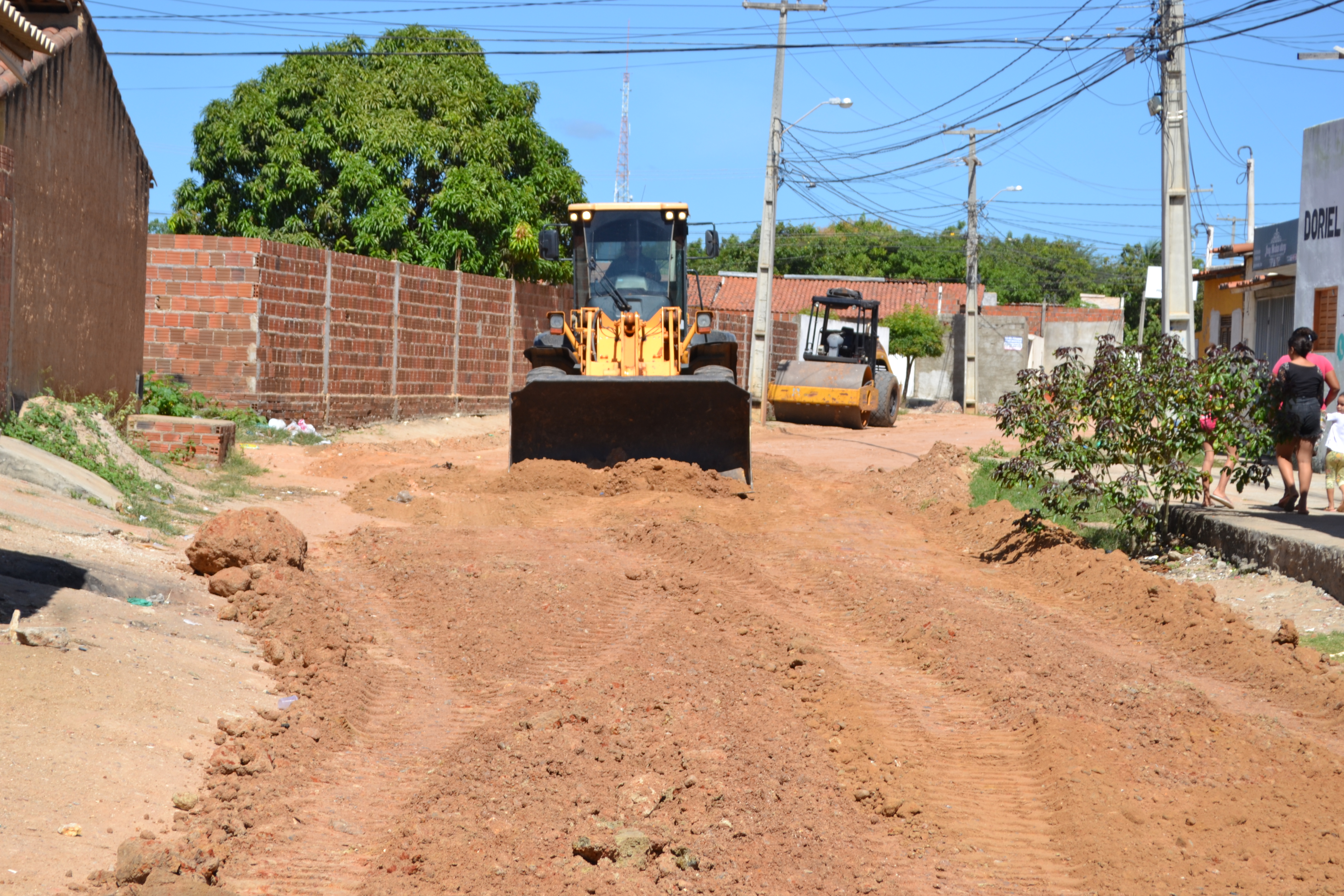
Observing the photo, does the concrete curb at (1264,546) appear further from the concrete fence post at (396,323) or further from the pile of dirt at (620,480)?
Result: the concrete fence post at (396,323)

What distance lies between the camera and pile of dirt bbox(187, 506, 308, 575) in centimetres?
806

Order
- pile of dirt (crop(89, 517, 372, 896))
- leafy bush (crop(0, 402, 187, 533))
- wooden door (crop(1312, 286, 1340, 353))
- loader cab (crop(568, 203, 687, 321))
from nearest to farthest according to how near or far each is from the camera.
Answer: pile of dirt (crop(89, 517, 372, 896)) → leafy bush (crop(0, 402, 187, 533)) → loader cab (crop(568, 203, 687, 321)) → wooden door (crop(1312, 286, 1340, 353))

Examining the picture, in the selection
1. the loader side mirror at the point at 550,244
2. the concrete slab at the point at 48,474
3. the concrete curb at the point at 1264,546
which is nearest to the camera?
the concrete curb at the point at 1264,546

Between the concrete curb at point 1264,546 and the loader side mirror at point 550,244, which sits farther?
the loader side mirror at point 550,244

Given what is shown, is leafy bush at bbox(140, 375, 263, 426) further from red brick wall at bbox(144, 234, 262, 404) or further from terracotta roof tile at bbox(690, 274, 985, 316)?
terracotta roof tile at bbox(690, 274, 985, 316)

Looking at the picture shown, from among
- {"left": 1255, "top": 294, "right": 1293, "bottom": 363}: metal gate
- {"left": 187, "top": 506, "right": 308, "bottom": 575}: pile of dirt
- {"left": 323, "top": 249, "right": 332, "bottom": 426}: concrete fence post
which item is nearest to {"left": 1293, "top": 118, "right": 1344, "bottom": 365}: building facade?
{"left": 1255, "top": 294, "right": 1293, "bottom": 363}: metal gate

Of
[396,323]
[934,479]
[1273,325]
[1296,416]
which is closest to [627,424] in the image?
[934,479]

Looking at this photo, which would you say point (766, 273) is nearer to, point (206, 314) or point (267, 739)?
point (206, 314)

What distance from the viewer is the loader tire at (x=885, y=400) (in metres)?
27.0

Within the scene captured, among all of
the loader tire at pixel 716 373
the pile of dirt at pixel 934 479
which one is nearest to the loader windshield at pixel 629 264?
the loader tire at pixel 716 373

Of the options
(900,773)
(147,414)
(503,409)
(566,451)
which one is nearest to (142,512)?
(566,451)

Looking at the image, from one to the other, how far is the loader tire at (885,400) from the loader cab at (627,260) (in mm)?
12817

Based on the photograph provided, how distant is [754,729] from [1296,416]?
24.4ft

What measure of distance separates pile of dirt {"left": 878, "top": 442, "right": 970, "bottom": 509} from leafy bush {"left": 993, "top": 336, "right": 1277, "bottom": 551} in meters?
3.27
